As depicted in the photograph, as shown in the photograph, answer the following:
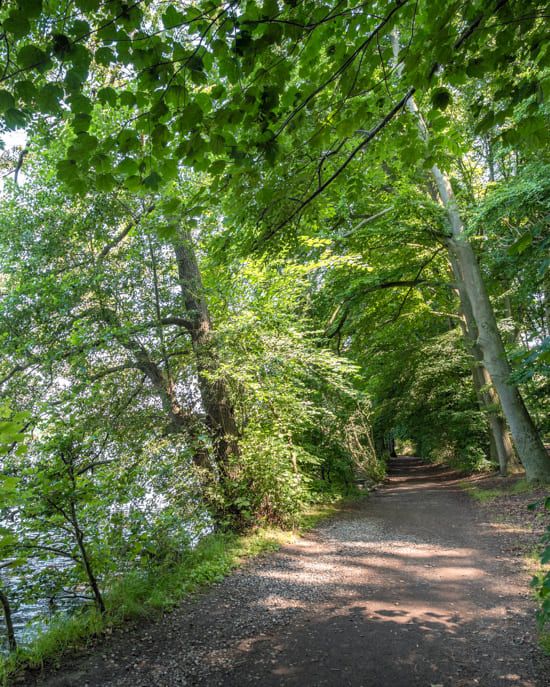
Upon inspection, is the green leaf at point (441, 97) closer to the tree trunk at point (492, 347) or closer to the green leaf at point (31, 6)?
the green leaf at point (31, 6)

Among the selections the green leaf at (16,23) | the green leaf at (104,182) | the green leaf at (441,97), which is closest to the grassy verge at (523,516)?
the green leaf at (441,97)

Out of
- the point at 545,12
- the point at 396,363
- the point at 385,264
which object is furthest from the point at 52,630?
the point at 396,363

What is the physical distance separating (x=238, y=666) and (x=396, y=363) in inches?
485

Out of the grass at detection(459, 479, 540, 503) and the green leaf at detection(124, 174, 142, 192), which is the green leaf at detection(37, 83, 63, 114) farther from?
the grass at detection(459, 479, 540, 503)

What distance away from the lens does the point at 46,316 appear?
20.4 ft

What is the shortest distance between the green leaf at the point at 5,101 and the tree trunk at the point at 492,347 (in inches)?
355

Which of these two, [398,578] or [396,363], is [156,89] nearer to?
[398,578]

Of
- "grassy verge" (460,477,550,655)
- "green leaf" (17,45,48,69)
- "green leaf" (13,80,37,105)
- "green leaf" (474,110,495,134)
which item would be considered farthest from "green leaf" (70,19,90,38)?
"grassy verge" (460,477,550,655)

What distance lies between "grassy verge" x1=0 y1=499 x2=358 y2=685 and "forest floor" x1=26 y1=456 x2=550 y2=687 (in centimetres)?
17

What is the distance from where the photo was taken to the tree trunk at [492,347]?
948 centimetres

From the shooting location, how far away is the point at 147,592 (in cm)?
478

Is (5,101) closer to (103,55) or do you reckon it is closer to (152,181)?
(103,55)

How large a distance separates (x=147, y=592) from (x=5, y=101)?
4973mm

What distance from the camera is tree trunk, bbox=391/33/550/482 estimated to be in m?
9.48
